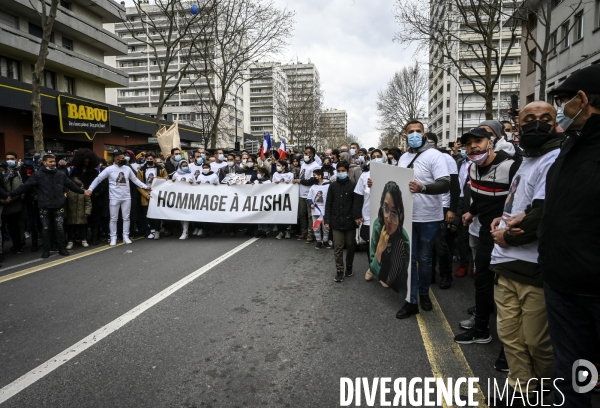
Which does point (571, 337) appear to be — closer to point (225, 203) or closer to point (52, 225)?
point (225, 203)

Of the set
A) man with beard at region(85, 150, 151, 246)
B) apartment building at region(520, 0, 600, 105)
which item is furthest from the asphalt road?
apartment building at region(520, 0, 600, 105)

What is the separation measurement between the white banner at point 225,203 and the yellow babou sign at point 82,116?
15.2 meters

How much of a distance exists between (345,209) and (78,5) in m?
32.9

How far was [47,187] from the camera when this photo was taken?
8.69 m

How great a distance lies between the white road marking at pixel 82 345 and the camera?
3.30m

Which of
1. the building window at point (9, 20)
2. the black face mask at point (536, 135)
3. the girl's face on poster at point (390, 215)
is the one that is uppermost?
the building window at point (9, 20)

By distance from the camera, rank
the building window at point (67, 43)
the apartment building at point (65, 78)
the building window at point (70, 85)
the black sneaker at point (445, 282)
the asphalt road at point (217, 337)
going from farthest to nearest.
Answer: the building window at point (67, 43), the building window at point (70, 85), the apartment building at point (65, 78), the black sneaker at point (445, 282), the asphalt road at point (217, 337)

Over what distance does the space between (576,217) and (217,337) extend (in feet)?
10.8

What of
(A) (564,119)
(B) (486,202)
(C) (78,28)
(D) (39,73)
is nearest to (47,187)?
(D) (39,73)

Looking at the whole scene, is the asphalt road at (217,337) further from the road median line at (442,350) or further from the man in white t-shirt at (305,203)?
the man in white t-shirt at (305,203)

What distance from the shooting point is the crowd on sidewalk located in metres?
2.15

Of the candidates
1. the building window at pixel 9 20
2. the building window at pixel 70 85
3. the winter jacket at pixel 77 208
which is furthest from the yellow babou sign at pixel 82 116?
the winter jacket at pixel 77 208

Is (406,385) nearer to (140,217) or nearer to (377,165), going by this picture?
(377,165)

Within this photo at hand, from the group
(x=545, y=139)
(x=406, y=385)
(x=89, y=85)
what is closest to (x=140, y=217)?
(x=406, y=385)
